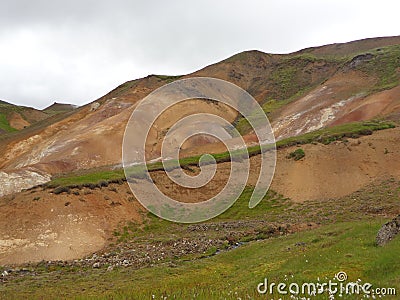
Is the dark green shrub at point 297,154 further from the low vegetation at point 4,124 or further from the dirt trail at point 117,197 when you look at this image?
the low vegetation at point 4,124

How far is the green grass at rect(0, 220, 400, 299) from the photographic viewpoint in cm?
1209

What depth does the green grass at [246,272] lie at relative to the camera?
39.7ft

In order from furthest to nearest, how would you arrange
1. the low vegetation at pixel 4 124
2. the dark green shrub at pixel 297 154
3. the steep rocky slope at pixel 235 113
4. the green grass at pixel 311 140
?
the low vegetation at pixel 4 124 → the steep rocky slope at pixel 235 113 → the green grass at pixel 311 140 → the dark green shrub at pixel 297 154

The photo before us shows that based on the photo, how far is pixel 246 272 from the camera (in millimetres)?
16859

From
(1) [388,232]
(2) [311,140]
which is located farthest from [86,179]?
(1) [388,232]

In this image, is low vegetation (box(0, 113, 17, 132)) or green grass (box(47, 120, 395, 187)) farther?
low vegetation (box(0, 113, 17, 132))

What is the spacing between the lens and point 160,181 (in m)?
41.6

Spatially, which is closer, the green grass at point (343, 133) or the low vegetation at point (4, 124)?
A: the green grass at point (343, 133)

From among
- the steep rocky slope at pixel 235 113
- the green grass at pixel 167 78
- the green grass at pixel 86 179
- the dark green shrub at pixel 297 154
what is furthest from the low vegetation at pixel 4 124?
the dark green shrub at pixel 297 154

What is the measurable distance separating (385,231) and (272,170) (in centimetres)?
2718

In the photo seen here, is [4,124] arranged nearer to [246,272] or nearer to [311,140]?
[311,140]

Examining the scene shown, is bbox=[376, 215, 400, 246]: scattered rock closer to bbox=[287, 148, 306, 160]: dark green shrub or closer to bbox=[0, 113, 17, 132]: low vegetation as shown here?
bbox=[287, 148, 306, 160]: dark green shrub

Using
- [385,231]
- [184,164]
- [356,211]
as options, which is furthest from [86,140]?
[385,231]

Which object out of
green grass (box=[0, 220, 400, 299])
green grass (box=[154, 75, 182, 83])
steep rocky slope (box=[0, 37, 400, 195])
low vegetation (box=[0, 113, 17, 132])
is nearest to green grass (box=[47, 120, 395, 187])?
steep rocky slope (box=[0, 37, 400, 195])
